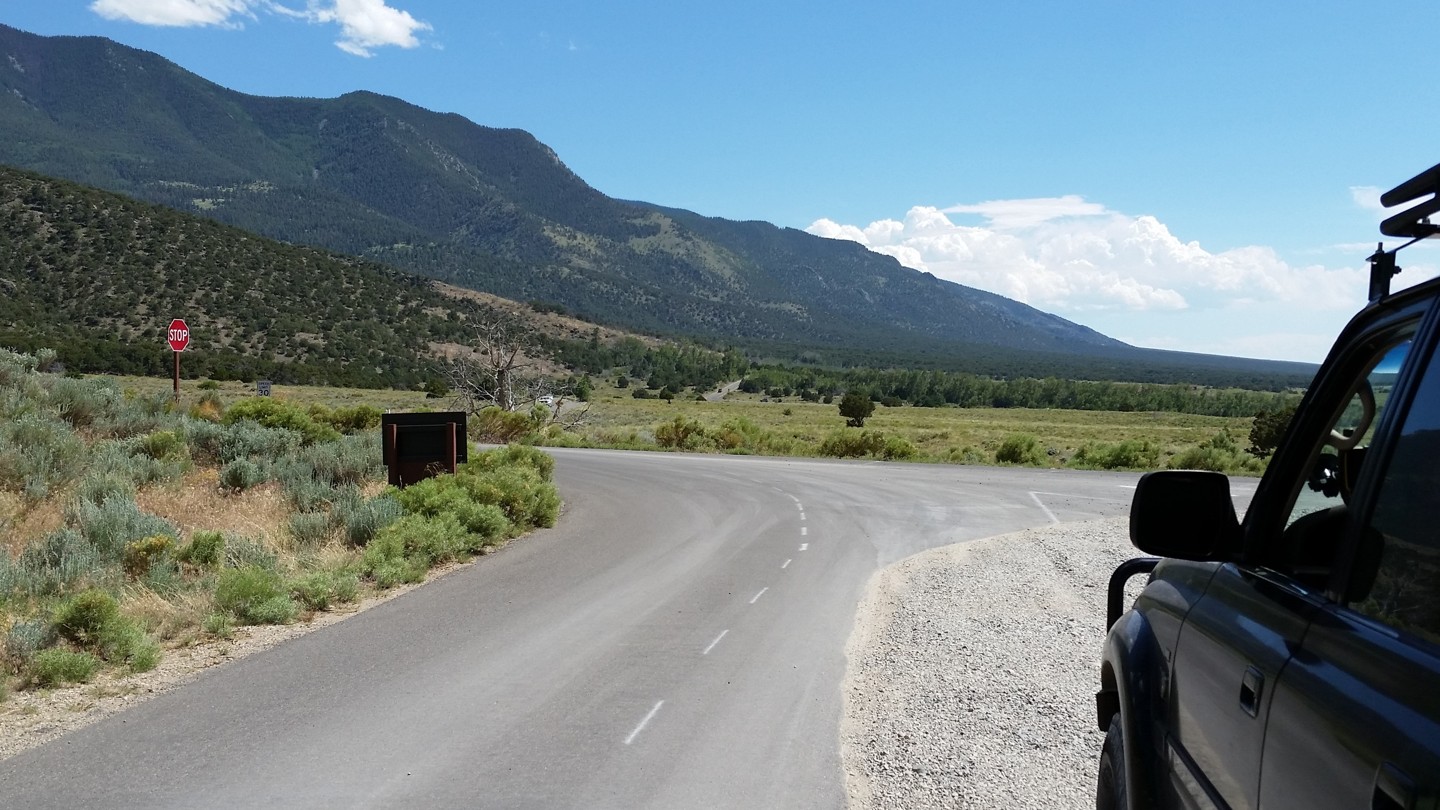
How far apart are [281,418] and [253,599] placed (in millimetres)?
14482

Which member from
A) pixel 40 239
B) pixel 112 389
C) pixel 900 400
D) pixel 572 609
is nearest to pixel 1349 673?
pixel 572 609

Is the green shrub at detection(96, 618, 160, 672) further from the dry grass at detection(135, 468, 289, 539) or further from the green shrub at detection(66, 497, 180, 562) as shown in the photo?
the dry grass at detection(135, 468, 289, 539)

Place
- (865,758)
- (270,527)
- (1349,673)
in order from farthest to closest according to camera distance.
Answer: (270,527) < (865,758) < (1349,673)

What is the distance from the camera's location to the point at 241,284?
224ft

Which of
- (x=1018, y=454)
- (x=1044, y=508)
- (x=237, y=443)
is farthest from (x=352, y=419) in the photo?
(x=1018, y=454)

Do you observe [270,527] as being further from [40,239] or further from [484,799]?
[40,239]

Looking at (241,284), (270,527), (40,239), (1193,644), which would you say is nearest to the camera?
(1193,644)

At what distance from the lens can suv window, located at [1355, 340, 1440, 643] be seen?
1894mm

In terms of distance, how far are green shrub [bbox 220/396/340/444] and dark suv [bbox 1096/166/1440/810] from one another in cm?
1958

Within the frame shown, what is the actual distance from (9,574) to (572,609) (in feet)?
15.8

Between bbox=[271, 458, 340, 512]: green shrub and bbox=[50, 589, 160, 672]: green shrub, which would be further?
bbox=[271, 458, 340, 512]: green shrub

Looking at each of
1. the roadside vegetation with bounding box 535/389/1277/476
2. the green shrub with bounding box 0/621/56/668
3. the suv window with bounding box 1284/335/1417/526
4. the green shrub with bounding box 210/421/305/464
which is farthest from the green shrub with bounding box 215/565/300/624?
the roadside vegetation with bounding box 535/389/1277/476

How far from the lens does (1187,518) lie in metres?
3.03

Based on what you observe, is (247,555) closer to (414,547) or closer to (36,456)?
(414,547)
